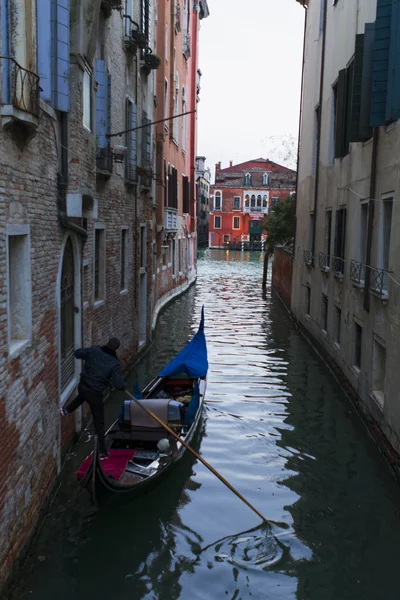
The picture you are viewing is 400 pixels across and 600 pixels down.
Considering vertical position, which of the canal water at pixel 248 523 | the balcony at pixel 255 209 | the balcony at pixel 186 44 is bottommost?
the canal water at pixel 248 523

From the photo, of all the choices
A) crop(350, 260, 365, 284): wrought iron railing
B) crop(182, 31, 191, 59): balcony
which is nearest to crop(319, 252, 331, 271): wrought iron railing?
crop(350, 260, 365, 284): wrought iron railing

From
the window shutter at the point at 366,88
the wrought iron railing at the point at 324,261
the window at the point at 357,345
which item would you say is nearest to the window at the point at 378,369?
the window at the point at 357,345

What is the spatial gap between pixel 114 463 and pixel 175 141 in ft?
54.9

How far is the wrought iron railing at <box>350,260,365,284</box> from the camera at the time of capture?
984cm

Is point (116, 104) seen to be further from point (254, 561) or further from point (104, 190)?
point (254, 561)

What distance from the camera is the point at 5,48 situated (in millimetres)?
4508

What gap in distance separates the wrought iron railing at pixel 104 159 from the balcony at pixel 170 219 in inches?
359

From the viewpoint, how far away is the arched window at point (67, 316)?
7.43 meters

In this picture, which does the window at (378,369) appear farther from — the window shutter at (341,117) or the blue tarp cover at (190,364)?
the window shutter at (341,117)

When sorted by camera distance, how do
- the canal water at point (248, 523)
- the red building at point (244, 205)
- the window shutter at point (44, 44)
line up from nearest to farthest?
the canal water at point (248, 523) → the window shutter at point (44, 44) → the red building at point (244, 205)

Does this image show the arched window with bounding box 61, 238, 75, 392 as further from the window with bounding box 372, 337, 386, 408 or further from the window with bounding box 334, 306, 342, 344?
the window with bounding box 334, 306, 342, 344

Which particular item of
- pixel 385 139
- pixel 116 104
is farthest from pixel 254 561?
pixel 116 104

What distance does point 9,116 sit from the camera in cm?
449

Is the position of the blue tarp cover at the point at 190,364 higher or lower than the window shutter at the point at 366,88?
lower
